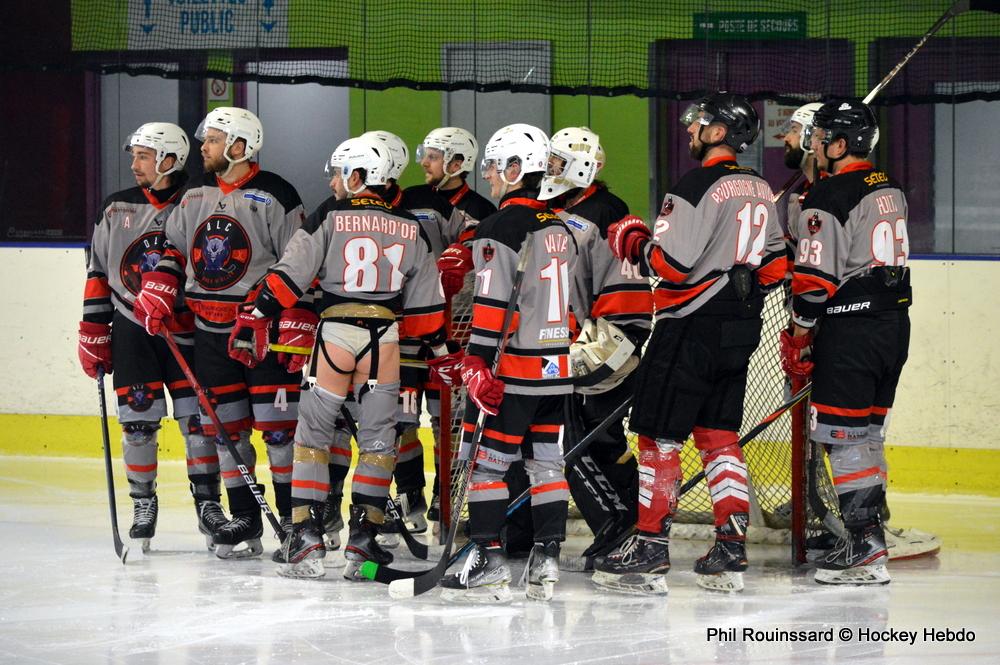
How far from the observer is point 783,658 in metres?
3.44

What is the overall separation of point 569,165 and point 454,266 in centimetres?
47

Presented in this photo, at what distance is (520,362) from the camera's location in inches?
157

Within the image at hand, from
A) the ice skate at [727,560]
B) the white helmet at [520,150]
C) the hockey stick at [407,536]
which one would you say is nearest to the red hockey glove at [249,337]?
the hockey stick at [407,536]

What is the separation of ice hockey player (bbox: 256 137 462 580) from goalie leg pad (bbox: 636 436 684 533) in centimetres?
65

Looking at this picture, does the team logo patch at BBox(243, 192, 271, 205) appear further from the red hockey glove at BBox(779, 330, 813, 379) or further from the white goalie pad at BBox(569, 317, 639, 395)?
the red hockey glove at BBox(779, 330, 813, 379)

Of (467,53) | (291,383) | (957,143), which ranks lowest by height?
(291,383)

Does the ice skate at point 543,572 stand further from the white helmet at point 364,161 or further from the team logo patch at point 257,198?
the team logo patch at point 257,198

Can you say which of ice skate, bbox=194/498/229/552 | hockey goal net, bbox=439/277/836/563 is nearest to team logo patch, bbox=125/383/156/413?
ice skate, bbox=194/498/229/552

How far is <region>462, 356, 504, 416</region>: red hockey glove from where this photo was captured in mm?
3873

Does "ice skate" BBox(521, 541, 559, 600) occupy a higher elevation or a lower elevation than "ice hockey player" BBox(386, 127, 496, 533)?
lower

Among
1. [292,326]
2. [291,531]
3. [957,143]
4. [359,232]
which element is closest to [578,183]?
[359,232]

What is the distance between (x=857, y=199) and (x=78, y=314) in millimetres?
3855

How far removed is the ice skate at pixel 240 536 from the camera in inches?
181

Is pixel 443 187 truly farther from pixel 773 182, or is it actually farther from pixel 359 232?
pixel 773 182
